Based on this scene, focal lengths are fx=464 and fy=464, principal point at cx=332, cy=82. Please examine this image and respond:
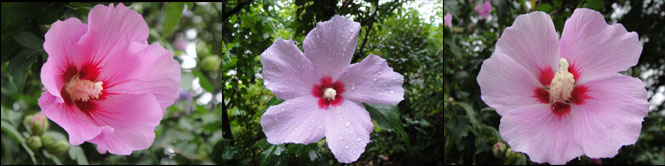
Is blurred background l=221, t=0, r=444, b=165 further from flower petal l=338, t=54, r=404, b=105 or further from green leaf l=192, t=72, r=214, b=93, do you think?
green leaf l=192, t=72, r=214, b=93

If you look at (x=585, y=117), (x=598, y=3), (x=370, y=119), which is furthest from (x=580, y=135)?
(x=598, y=3)

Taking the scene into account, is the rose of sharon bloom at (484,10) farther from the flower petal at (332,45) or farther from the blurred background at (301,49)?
the flower petal at (332,45)

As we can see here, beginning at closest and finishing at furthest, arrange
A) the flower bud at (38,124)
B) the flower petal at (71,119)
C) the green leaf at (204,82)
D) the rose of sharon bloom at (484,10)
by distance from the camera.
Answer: the flower petal at (71,119) < the flower bud at (38,124) < the green leaf at (204,82) < the rose of sharon bloom at (484,10)

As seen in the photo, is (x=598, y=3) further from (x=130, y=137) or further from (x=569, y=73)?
(x=130, y=137)

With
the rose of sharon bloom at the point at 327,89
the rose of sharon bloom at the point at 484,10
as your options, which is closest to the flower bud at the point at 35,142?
the rose of sharon bloom at the point at 327,89

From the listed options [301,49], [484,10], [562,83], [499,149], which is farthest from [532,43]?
[484,10]

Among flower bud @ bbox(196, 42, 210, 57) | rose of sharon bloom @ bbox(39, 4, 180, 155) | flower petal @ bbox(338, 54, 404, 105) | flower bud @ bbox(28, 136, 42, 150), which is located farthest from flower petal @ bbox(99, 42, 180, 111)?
flower bud @ bbox(196, 42, 210, 57)

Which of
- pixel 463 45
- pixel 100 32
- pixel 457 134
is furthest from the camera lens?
pixel 463 45

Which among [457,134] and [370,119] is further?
[457,134]
